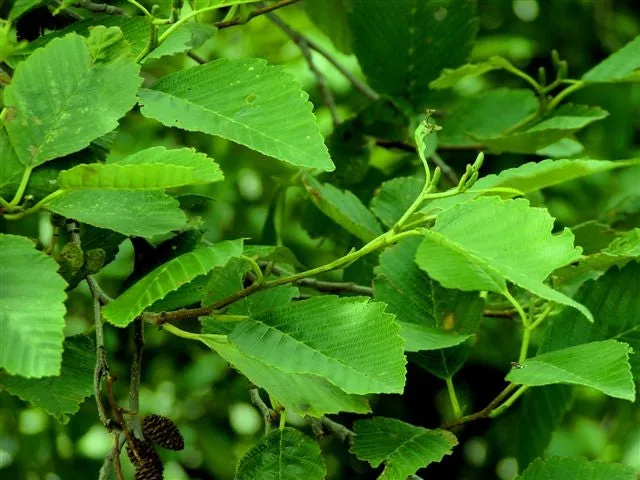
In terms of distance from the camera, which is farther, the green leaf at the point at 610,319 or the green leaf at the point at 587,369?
the green leaf at the point at 610,319

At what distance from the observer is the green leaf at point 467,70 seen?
1.21 metres

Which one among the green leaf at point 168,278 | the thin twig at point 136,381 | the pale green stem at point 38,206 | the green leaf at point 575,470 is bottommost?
the green leaf at point 575,470

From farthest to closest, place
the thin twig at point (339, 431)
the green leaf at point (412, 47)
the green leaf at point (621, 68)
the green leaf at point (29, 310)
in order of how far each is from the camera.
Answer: the green leaf at point (412, 47), the green leaf at point (621, 68), the thin twig at point (339, 431), the green leaf at point (29, 310)

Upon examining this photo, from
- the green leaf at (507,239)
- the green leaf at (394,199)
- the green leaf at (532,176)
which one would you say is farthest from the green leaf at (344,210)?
the green leaf at (507,239)

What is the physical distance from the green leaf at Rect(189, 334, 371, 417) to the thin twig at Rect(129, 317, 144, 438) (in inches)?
3.7

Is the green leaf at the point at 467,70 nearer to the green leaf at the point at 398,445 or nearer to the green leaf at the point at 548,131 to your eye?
the green leaf at the point at 548,131

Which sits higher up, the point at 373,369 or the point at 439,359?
the point at 373,369

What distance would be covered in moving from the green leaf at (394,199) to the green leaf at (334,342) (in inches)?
11.6

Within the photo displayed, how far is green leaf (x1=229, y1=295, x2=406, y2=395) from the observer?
28.4 inches

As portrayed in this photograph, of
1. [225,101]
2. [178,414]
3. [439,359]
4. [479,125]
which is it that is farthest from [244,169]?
[225,101]

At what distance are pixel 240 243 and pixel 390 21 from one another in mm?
669

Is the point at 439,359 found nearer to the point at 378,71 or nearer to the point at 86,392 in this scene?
the point at 86,392

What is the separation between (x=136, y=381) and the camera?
877 mm

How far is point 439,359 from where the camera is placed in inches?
39.6
